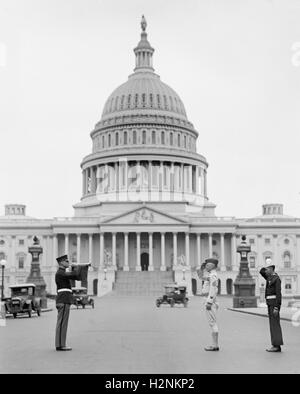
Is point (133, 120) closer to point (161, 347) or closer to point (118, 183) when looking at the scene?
point (118, 183)

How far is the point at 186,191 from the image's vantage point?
5049 inches

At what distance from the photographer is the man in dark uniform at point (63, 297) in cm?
1831

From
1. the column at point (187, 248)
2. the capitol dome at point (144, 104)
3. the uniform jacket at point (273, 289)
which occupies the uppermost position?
the capitol dome at point (144, 104)

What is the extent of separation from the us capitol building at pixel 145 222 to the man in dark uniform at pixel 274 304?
7311cm

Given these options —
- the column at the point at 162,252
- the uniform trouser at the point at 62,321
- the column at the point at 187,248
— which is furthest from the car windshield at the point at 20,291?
the column at the point at 187,248

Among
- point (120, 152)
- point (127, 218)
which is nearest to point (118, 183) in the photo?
point (120, 152)

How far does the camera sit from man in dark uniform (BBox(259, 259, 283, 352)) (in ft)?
60.8

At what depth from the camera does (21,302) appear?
3778 centimetres

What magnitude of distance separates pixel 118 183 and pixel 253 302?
75.0m

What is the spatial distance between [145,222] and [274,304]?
300 feet

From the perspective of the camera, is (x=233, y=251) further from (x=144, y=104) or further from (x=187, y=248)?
(x=144, y=104)

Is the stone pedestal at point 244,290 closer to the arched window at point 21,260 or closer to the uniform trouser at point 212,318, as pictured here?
the uniform trouser at point 212,318

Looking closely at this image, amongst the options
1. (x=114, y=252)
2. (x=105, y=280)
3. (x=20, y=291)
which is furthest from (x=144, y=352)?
(x=114, y=252)

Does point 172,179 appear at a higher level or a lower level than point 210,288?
higher
